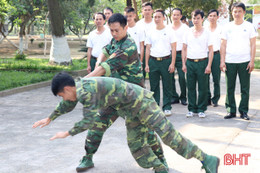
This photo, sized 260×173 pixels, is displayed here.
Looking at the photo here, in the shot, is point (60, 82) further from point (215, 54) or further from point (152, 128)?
point (215, 54)

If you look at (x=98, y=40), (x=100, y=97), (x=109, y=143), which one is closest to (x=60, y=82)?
(x=100, y=97)

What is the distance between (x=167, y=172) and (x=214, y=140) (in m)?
1.76

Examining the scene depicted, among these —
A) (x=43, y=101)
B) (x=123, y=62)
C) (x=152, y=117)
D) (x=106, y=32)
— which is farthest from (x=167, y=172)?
(x=43, y=101)

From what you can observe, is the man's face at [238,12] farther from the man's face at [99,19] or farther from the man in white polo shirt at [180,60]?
the man's face at [99,19]

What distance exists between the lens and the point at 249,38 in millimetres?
7035

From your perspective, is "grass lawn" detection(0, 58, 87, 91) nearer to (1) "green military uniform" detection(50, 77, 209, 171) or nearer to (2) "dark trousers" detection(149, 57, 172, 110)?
(2) "dark trousers" detection(149, 57, 172, 110)

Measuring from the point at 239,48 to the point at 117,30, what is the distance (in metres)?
3.19

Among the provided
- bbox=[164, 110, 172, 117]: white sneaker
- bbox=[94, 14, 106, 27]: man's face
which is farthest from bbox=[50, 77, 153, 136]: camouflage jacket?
bbox=[94, 14, 106, 27]: man's face

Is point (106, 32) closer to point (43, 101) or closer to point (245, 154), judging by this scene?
point (43, 101)

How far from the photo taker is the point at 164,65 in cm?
759

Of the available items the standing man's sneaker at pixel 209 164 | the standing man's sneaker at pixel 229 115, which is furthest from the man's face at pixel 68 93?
the standing man's sneaker at pixel 229 115

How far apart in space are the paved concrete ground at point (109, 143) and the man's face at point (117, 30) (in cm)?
152

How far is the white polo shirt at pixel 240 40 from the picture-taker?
23.0 ft

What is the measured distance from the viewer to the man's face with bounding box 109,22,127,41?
14.8 feet
